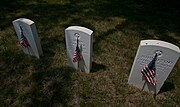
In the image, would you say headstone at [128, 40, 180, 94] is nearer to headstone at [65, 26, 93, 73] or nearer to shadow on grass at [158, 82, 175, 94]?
shadow on grass at [158, 82, 175, 94]

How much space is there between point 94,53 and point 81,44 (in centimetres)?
124

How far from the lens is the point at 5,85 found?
15.3 feet

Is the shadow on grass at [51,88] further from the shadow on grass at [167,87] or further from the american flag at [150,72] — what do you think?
the shadow on grass at [167,87]

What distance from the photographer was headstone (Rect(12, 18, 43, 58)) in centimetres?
457

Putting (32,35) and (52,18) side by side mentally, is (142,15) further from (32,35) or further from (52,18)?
(32,35)

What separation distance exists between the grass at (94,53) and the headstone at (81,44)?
238 mm

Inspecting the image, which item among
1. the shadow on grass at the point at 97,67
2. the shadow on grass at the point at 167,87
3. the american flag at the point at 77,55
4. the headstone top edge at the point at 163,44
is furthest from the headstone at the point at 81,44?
the shadow on grass at the point at 167,87

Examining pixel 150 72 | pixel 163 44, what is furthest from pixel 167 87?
pixel 163 44

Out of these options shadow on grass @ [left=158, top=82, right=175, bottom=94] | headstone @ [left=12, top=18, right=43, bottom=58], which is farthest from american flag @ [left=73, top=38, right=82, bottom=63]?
shadow on grass @ [left=158, top=82, right=175, bottom=94]

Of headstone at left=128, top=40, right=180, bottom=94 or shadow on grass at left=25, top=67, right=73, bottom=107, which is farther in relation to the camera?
shadow on grass at left=25, top=67, right=73, bottom=107

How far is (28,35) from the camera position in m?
4.79

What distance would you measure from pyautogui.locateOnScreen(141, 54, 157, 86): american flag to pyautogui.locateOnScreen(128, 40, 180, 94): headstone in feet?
0.20

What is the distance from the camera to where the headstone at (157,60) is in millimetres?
3783

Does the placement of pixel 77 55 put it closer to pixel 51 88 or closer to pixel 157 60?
pixel 51 88
